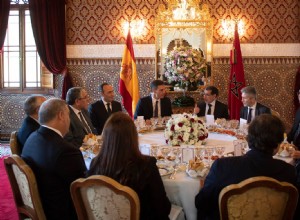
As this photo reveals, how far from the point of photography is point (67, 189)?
2781mm

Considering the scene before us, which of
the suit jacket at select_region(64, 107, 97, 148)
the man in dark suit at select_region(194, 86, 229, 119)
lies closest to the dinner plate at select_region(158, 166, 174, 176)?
the suit jacket at select_region(64, 107, 97, 148)

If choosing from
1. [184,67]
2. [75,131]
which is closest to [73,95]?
[75,131]

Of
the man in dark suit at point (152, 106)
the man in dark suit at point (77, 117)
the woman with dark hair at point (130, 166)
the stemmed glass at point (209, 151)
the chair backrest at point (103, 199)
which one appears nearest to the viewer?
the chair backrest at point (103, 199)

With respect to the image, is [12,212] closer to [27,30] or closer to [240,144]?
[240,144]

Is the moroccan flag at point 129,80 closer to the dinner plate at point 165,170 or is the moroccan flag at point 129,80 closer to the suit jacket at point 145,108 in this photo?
the suit jacket at point 145,108

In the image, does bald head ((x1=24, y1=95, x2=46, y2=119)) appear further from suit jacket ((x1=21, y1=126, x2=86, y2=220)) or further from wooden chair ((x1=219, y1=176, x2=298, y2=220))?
wooden chair ((x1=219, y1=176, x2=298, y2=220))

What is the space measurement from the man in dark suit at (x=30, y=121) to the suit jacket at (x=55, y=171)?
1.14m

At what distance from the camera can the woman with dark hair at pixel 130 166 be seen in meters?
2.39

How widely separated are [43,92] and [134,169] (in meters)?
6.80

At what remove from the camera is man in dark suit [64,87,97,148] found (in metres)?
4.55

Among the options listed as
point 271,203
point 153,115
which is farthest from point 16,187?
point 153,115

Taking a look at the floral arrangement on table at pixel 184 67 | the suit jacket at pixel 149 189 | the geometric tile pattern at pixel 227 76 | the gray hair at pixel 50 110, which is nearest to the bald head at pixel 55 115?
the gray hair at pixel 50 110

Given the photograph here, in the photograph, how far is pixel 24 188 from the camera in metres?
2.87

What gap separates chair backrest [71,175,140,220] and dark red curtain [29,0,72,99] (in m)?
6.04
